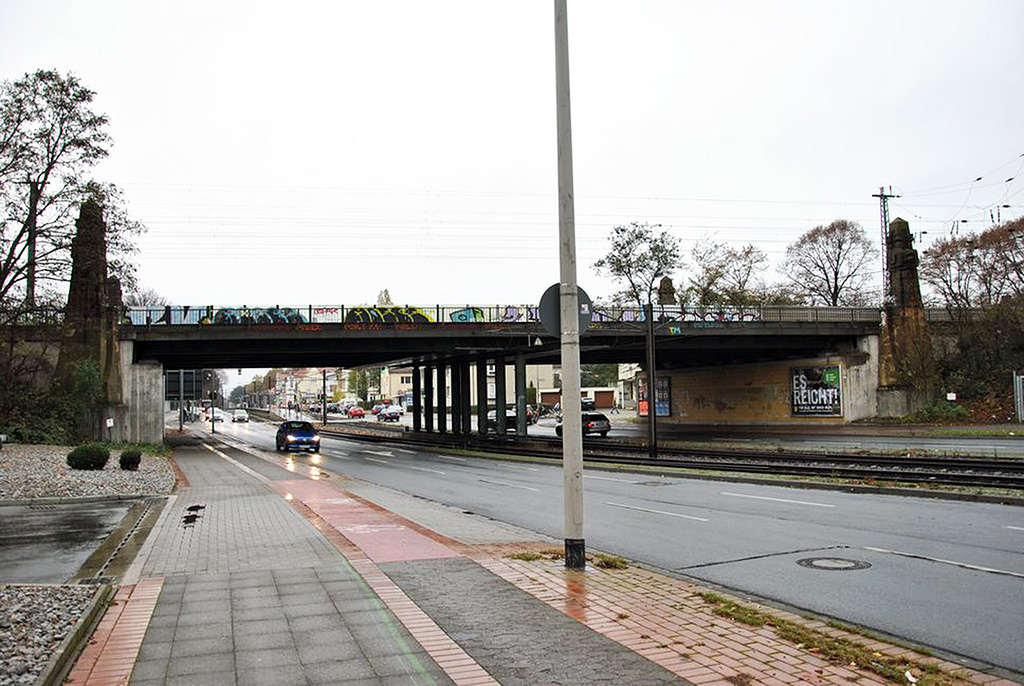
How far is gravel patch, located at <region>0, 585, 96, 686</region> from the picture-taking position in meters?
5.25

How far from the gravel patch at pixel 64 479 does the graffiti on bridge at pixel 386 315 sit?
50.0 ft

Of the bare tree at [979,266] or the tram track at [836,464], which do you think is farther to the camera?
the bare tree at [979,266]

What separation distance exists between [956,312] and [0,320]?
4950 centimetres

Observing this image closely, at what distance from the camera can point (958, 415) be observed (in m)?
45.0

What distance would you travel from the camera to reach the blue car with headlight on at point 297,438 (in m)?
42.5

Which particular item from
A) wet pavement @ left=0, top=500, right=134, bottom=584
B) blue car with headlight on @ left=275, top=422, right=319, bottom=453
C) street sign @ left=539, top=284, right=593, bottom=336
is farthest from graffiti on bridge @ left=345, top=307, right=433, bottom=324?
street sign @ left=539, top=284, right=593, bottom=336

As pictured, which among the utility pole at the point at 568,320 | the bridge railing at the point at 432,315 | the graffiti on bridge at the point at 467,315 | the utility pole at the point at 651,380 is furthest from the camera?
the graffiti on bridge at the point at 467,315

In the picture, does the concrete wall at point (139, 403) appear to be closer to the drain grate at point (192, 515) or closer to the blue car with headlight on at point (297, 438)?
the blue car with headlight on at point (297, 438)

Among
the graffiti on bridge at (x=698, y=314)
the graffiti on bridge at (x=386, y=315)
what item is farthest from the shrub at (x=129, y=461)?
the graffiti on bridge at (x=698, y=314)

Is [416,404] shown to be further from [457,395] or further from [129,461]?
[129,461]

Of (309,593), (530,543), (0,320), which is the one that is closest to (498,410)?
(0,320)

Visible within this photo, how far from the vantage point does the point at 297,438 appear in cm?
4284

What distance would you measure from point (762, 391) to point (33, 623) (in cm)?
5327

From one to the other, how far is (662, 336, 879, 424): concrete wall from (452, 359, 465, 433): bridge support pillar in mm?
18250
